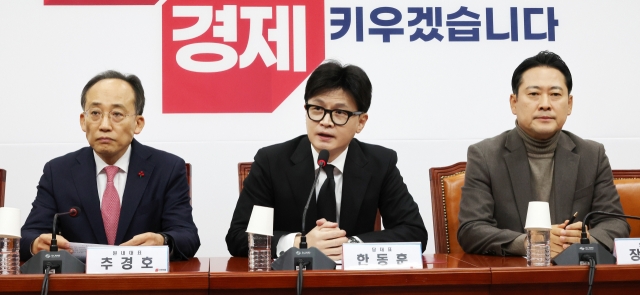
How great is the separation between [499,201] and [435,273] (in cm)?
92

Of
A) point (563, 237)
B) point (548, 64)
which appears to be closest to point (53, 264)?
point (563, 237)

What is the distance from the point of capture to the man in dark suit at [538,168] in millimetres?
2574

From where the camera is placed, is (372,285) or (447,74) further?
(447,74)

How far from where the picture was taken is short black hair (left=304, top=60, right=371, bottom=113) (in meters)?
2.48

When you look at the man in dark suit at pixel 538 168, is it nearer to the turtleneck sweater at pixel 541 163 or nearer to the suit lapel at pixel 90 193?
the turtleneck sweater at pixel 541 163

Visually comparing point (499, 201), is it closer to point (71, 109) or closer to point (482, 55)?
point (482, 55)

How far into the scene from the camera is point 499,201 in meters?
2.60

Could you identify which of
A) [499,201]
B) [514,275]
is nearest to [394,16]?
[499,201]

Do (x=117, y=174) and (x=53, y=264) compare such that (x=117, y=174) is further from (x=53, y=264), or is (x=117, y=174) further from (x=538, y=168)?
(x=538, y=168)

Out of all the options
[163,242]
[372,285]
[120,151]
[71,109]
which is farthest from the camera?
[71,109]

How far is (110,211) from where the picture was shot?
2500mm

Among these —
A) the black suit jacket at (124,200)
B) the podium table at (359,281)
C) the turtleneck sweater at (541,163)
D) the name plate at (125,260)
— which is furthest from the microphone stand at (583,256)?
the black suit jacket at (124,200)

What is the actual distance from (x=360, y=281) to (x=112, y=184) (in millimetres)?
1157

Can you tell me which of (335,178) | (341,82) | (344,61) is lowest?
(335,178)
